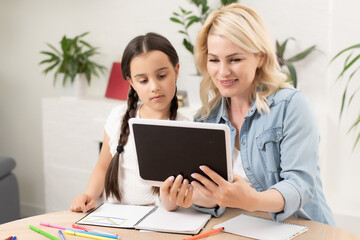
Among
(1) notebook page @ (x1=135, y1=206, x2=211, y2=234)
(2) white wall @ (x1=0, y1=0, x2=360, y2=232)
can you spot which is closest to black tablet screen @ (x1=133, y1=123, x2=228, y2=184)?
(1) notebook page @ (x1=135, y1=206, x2=211, y2=234)

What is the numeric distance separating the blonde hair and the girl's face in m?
0.12

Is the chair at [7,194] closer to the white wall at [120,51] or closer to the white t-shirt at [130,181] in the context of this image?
the white wall at [120,51]

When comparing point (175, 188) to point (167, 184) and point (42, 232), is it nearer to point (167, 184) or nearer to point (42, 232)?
point (167, 184)

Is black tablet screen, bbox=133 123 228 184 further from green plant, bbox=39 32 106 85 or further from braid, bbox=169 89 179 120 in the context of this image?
green plant, bbox=39 32 106 85

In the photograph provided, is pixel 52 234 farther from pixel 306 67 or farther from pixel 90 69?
pixel 90 69

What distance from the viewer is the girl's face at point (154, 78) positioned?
1.60 meters

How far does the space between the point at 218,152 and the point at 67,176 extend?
222 cm

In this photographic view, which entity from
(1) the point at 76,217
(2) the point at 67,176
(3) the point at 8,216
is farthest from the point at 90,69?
(1) the point at 76,217

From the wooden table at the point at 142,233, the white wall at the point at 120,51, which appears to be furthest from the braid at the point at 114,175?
the white wall at the point at 120,51

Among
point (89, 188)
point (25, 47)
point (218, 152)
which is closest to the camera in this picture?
point (218, 152)

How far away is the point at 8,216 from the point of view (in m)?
3.03

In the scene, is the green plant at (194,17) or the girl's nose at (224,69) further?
the green plant at (194,17)

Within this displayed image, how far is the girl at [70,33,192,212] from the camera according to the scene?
1.61 meters

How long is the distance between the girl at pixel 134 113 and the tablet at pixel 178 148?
0.20 metres
